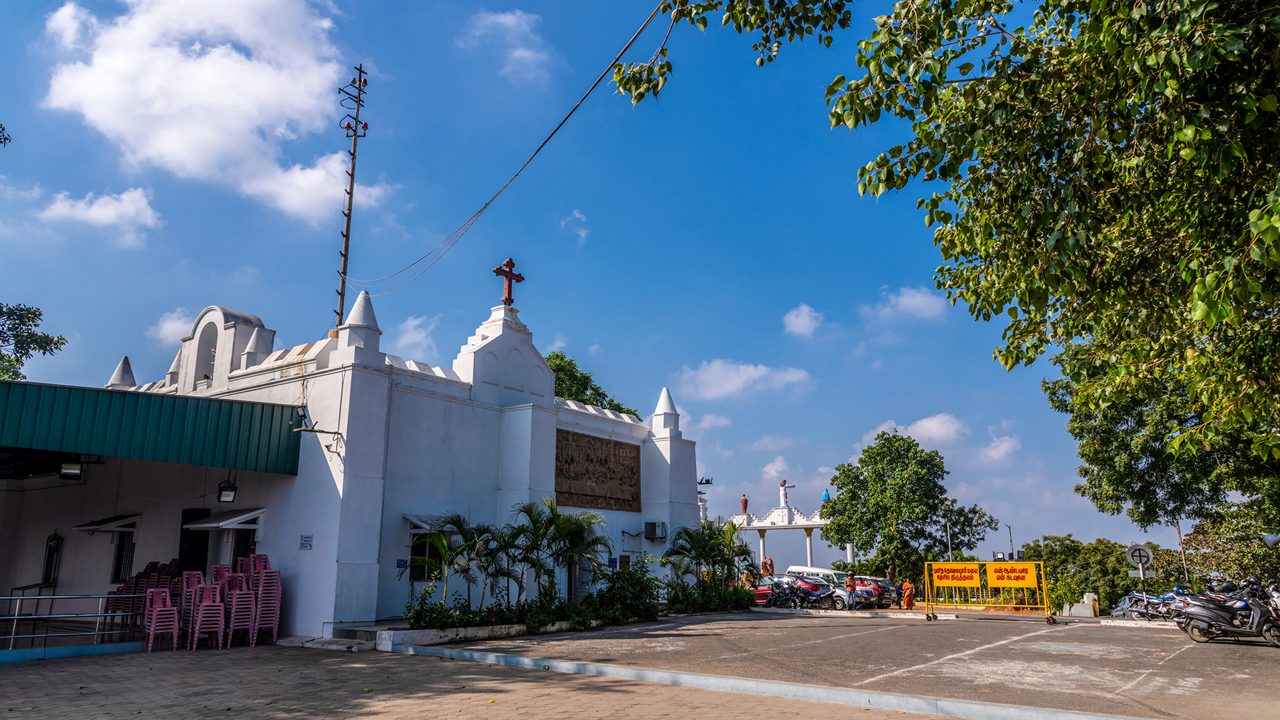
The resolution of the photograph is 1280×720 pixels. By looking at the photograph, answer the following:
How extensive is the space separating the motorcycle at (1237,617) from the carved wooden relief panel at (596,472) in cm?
1254

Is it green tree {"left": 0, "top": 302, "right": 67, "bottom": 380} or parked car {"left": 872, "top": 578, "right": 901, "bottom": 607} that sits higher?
green tree {"left": 0, "top": 302, "right": 67, "bottom": 380}

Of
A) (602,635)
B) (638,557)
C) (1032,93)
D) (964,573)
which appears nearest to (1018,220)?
(1032,93)

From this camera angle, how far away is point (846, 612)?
23.7 meters

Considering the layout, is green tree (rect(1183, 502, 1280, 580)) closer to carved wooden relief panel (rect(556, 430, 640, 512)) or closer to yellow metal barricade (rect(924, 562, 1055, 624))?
yellow metal barricade (rect(924, 562, 1055, 624))

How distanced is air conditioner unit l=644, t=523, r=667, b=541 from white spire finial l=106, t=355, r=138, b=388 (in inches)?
613

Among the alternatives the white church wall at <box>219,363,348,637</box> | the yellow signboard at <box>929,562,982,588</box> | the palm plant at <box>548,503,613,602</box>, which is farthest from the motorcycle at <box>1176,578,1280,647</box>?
the white church wall at <box>219,363,348,637</box>

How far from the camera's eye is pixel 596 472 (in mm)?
20984

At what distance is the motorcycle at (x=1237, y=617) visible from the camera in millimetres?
13562

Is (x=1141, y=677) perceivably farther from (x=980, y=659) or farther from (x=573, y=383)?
Answer: (x=573, y=383)

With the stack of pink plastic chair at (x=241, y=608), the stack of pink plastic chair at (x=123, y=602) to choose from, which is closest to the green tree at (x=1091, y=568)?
the stack of pink plastic chair at (x=241, y=608)

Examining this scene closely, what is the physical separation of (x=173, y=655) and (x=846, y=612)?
17.5m

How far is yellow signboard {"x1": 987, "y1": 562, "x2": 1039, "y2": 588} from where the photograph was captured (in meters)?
22.1

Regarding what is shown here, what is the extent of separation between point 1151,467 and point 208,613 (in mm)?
22107

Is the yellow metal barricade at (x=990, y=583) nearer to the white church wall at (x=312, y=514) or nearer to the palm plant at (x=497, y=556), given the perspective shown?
the palm plant at (x=497, y=556)
